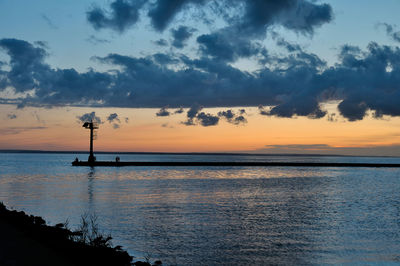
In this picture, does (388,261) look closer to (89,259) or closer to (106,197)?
(89,259)

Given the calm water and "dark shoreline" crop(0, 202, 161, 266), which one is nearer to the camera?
"dark shoreline" crop(0, 202, 161, 266)

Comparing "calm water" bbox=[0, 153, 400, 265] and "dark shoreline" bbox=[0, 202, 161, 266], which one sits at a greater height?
"dark shoreline" bbox=[0, 202, 161, 266]

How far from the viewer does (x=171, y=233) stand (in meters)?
22.9

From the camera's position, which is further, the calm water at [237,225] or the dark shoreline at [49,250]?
the calm water at [237,225]

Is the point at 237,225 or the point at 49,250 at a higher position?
the point at 49,250

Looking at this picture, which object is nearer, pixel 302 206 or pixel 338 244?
pixel 338 244

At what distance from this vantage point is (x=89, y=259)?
13430mm

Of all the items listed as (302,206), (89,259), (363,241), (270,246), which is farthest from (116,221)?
(302,206)

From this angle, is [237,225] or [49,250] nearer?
[49,250]

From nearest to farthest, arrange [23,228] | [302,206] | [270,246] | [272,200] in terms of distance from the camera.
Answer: [23,228], [270,246], [302,206], [272,200]

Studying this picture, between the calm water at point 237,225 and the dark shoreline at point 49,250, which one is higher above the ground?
the dark shoreline at point 49,250

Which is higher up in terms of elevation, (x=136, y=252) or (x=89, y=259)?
(x=89, y=259)

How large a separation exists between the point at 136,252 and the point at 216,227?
7.41 m

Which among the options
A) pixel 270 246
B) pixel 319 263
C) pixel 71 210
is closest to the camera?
pixel 319 263
